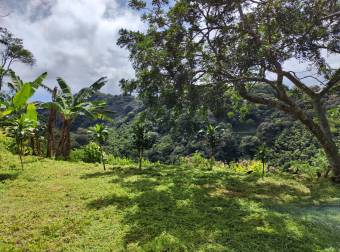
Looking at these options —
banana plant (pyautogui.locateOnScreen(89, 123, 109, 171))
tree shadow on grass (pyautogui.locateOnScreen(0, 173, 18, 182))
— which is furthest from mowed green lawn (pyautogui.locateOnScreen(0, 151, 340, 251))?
banana plant (pyautogui.locateOnScreen(89, 123, 109, 171))

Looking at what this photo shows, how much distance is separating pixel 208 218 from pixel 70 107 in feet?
52.7

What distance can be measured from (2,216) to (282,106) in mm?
13807

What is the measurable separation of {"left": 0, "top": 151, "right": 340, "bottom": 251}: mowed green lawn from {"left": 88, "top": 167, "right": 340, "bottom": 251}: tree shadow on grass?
27mm

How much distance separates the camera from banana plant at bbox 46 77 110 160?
2492cm

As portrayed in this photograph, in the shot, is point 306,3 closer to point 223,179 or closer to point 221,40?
point 221,40

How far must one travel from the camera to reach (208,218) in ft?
38.3

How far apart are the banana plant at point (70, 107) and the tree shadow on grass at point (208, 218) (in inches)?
367

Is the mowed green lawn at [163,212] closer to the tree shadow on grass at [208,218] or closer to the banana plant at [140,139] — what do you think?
the tree shadow on grass at [208,218]

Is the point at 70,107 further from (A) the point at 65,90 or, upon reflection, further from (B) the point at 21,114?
(B) the point at 21,114

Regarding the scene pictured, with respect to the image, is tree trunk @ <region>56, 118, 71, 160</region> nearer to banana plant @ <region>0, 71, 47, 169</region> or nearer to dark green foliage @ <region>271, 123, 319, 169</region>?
banana plant @ <region>0, 71, 47, 169</region>

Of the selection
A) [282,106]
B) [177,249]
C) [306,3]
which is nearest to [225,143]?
[282,106]

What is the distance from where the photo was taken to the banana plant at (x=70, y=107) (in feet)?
81.8

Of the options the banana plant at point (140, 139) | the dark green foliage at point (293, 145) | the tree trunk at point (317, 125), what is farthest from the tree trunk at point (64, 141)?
the dark green foliage at point (293, 145)

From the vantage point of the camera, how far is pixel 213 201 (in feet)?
45.3
